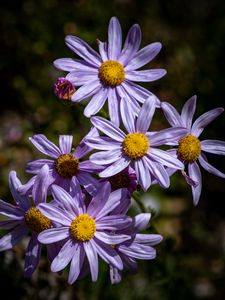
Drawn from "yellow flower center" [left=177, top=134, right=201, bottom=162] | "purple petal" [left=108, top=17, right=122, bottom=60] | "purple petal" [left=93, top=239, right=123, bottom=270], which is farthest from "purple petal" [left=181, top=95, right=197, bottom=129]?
"purple petal" [left=93, top=239, right=123, bottom=270]

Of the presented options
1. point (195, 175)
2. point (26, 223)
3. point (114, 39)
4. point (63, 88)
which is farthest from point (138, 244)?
point (114, 39)

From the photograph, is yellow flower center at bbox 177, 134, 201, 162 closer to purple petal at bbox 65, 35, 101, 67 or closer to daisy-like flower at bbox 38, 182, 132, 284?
daisy-like flower at bbox 38, 182, 132, 284

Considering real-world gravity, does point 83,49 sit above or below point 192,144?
above

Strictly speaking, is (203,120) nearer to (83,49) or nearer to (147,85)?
(83,49)

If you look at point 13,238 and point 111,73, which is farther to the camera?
point 111,73

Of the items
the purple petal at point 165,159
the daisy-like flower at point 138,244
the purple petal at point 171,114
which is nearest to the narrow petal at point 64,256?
the daisy-like flower at point 138,244

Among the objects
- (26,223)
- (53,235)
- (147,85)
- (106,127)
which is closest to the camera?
(53,235)

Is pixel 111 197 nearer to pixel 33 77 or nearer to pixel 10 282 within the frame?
pixel 10 282
